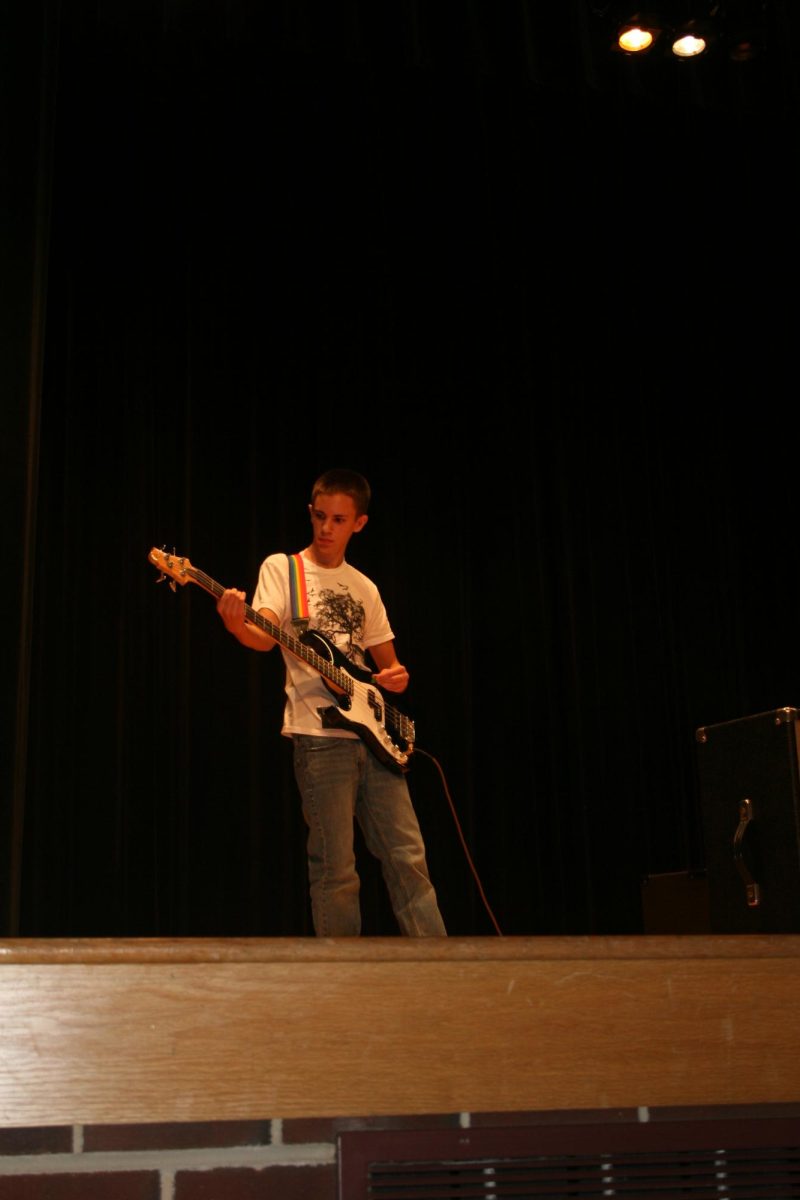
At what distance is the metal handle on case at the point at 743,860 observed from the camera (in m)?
1.51

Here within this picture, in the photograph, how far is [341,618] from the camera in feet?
10.8

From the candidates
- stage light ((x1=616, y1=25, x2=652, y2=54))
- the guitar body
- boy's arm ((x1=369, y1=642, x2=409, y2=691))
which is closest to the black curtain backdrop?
stage light ((x1=616, y1=25, x2=652, y2=54))

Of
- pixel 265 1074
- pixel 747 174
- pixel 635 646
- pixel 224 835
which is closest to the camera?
pixel 265 1074

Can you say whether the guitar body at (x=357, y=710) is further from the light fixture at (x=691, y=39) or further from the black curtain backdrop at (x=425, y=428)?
the light fixture at (x=691, y=39)

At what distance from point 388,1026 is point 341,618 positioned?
7.81ft

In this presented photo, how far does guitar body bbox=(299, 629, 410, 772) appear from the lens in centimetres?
309

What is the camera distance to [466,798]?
15.6 ft

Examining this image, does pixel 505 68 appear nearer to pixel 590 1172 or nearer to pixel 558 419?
pixel 558 419

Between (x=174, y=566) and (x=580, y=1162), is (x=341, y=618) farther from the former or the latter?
(x=580, y=1162)

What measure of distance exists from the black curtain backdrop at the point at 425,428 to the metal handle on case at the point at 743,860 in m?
2.93

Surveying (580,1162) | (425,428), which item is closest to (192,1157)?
(580,1162)

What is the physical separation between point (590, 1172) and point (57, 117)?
4.46 m

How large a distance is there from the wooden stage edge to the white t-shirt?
213 centimetres

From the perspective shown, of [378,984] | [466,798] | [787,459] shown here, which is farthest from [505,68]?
[378,984]
